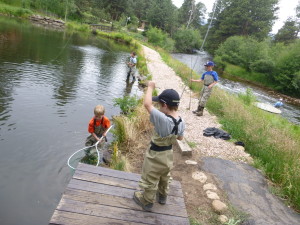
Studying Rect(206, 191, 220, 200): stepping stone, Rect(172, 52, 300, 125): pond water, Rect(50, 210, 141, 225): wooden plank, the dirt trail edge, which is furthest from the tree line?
Rect(50, 210, 141, 225): wooden plank

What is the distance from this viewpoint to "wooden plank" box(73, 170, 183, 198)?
141 inches

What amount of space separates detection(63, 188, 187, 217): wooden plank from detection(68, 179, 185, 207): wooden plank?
0.22 ft

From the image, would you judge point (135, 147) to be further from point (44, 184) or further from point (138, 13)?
point (138, 13)

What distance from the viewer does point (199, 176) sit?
184 inches

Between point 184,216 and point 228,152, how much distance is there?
10.9 feet

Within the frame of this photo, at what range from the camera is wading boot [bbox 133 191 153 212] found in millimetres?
3100

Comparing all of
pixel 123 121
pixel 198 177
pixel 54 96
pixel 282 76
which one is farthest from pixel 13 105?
pixel 282 76

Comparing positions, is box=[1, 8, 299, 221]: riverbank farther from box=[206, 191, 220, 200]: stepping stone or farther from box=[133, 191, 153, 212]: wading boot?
box=[133, 191, 153, 212]: wading boot

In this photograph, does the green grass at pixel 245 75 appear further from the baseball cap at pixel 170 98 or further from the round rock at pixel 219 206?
the baseball cap at pixel 170 98

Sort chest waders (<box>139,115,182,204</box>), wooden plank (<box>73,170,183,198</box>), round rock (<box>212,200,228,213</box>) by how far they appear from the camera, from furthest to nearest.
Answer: round rock (<box>212,200,228,213</box>)
wooden plank (<box>73,170,183,198</box>)
chest waders (<box>139,115,182,204</box>)

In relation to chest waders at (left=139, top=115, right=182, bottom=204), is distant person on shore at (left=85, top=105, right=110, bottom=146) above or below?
below

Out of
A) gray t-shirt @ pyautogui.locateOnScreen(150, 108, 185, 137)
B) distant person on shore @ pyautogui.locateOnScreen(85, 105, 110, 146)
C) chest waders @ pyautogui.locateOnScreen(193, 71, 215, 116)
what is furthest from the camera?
chest waders @ pyautogui.locateOnScreen(193, 71, 215, 116)

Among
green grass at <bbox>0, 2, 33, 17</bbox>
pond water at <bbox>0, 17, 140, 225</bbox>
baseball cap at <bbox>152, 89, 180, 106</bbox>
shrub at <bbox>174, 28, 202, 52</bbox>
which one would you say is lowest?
pond water at <bbox>0, 17, 140, 225</bbox>

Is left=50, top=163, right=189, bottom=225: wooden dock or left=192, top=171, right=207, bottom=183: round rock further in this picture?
left=192, top=171, right=207, bottom=183: round rock
